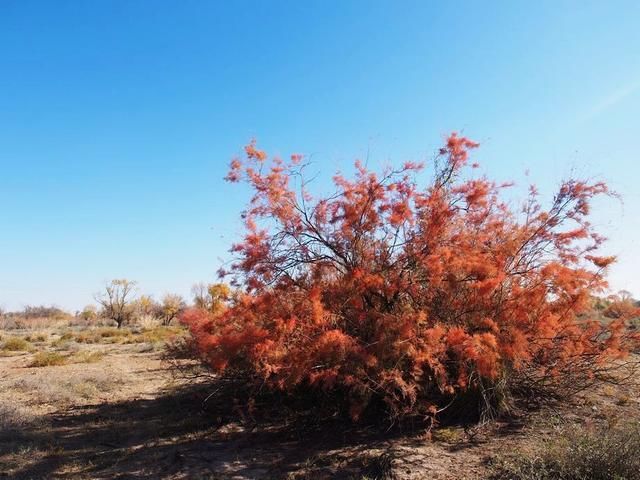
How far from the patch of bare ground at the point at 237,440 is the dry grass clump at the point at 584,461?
52 cm

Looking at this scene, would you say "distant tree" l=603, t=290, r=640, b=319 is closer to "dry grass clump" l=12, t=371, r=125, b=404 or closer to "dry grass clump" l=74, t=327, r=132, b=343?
"dry grass clump" l=12, t=371, r=125, b=404

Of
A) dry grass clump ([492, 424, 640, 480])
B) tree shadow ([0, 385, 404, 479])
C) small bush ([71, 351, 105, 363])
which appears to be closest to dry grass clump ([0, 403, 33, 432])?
tree shadow ([0, 385, 404, 479])

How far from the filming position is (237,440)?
308 inches

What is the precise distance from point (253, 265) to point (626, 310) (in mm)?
6502

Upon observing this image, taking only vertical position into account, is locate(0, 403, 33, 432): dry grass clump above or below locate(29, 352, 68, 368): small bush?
below

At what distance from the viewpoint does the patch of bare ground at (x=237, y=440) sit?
6.21 metres

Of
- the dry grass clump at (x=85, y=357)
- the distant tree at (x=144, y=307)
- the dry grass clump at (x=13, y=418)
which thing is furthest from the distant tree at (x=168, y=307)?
the dry grass clump at (x=13, y=418)

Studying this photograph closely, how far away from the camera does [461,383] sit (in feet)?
21.7

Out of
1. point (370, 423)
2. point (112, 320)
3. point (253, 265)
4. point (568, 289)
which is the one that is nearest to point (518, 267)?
point (568, 289)

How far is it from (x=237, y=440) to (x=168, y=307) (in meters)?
36.9

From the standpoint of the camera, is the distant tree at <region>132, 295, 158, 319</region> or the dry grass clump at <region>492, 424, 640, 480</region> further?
the distant tree at <region>132, 295, 158, 319</region>

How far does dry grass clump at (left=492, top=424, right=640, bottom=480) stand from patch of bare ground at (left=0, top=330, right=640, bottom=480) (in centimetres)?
52

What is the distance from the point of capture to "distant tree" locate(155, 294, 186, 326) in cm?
3938

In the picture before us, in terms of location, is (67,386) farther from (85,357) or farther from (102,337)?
(102,337)
